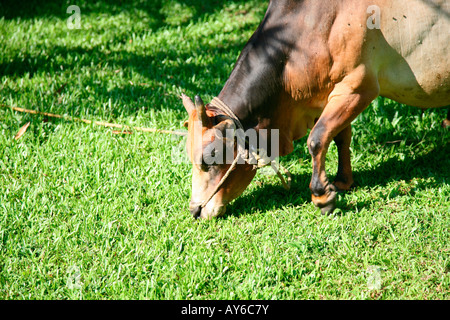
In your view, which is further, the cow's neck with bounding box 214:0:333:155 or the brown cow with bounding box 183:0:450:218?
the cow's neck with bounding box 214:0:333:155

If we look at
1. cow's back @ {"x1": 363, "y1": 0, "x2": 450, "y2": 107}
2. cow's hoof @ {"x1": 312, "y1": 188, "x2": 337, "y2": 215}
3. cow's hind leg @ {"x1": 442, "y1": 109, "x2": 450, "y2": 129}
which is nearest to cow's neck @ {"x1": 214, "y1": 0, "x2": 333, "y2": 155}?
cow's back @ {"x1": 363, "y1": 0, "x2": 450, "y2": 107}

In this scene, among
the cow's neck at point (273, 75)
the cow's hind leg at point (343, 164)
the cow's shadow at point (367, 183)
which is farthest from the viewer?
the cow's hind leg at point (343, 164)

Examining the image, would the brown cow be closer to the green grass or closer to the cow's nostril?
the cow's nostril

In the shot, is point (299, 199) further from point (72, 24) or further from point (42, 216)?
point (72, 24)

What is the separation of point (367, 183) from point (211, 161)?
5.19 feet

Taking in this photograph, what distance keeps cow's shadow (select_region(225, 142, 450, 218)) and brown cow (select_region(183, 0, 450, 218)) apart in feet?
0.93

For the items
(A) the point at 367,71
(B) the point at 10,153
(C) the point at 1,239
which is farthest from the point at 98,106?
(A) the point at 367,71

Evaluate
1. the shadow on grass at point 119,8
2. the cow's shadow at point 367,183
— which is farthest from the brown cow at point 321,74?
the shadow on grass at point 119,8

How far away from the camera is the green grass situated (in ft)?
11.3

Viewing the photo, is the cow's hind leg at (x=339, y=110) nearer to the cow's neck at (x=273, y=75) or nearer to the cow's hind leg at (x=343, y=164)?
the cow's neck at (x=273, y=75)

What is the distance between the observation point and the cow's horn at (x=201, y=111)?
3.43m

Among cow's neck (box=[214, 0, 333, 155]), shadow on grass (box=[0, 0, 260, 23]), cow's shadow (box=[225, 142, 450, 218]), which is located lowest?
cow's shadow (box=[225, 142, 450, 218])

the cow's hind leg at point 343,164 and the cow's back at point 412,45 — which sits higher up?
the cow's back at point 412,45

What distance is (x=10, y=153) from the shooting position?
4.94m
